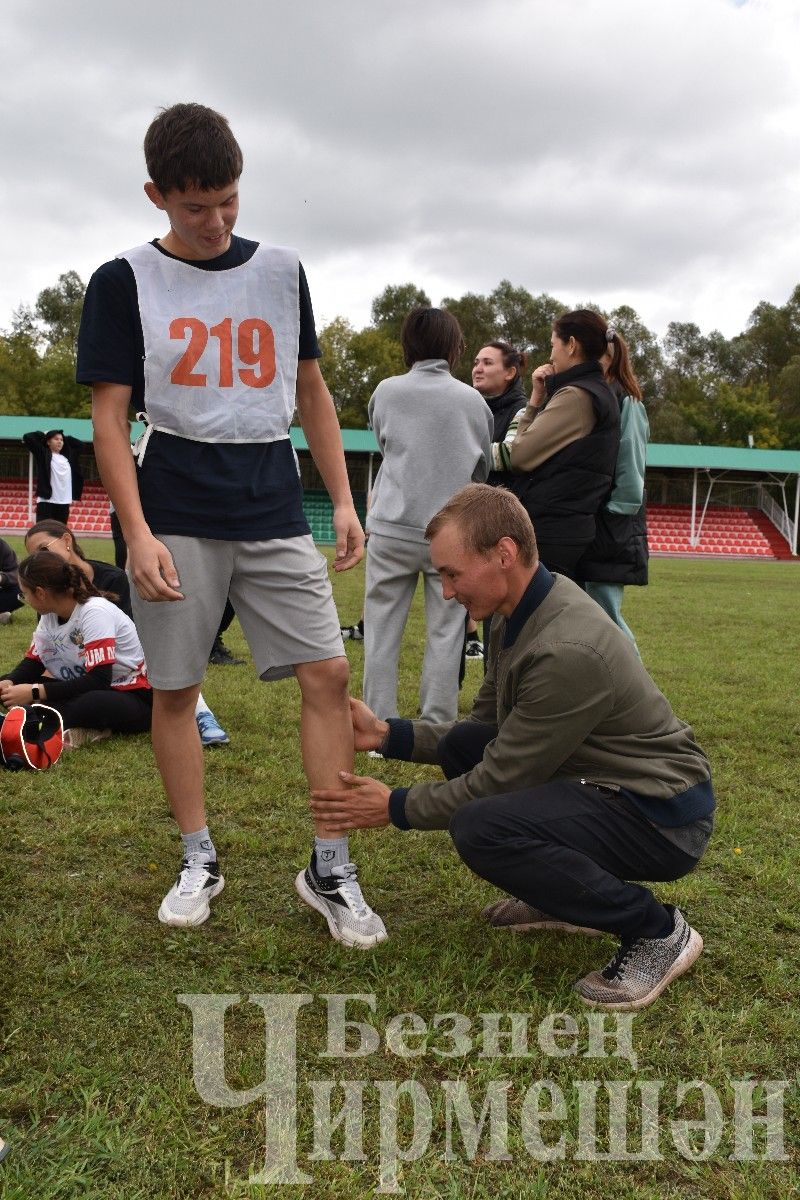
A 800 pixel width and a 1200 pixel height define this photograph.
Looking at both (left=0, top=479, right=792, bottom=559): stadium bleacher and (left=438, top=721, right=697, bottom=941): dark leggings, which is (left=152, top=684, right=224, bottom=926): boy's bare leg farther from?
(left=0, top=479, right=792, bottom=559): stadium bleacher

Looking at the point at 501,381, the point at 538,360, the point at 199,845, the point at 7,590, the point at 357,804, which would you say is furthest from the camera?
the point at 538,360

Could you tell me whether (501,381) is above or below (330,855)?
above

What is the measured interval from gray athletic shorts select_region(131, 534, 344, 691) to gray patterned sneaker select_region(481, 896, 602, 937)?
912 mm

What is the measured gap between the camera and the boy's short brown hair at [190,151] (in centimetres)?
252

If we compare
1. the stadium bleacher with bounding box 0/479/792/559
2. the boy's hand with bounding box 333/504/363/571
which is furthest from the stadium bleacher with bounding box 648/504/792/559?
the boy's hand with bounding box 333/504/363/571

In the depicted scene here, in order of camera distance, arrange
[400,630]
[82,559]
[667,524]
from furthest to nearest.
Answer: [667,524] → [82,559] → [400,630]

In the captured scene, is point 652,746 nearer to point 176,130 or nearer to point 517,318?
point 176,130

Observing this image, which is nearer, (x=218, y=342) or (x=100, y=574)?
(x=218, y=342)

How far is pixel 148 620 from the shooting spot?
2.86m

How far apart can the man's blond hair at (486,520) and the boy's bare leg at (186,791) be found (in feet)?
3.12

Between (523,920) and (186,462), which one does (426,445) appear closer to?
(186,462)

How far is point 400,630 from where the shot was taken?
4.76 m

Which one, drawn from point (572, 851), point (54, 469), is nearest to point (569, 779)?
point (572, 851)

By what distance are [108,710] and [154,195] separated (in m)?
2.83
